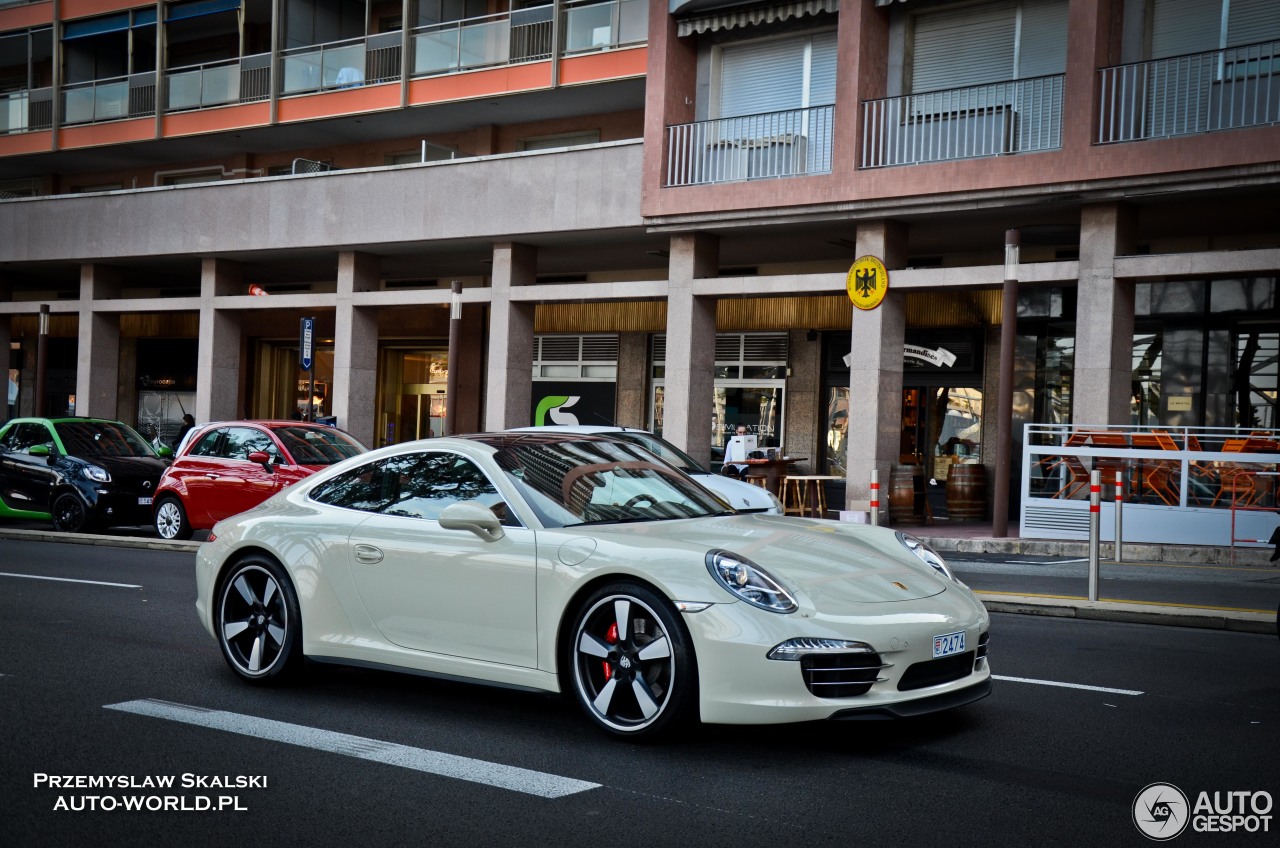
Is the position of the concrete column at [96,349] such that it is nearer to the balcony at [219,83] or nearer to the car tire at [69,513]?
the balcony at [219,83]

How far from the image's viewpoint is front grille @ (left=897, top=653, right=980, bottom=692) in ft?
17.3

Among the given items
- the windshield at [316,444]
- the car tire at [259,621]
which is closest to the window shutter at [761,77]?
the windshield at [316,444]

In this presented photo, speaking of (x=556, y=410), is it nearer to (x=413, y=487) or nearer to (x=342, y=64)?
(x=342, y=64)

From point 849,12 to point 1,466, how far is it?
14.4 m

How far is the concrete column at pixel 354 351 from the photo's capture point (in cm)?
2681

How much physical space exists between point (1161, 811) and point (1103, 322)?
48.5 ft

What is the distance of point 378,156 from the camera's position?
30531mm

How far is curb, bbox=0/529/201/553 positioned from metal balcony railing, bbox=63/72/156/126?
18.0 m

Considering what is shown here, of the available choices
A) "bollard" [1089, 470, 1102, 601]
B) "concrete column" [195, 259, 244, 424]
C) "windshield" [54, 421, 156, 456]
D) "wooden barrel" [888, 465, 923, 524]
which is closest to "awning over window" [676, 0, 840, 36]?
"wooden barrel" [888, 465, 923, 524]

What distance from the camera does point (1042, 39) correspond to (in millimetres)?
19828

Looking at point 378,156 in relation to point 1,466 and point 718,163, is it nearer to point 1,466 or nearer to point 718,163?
point 718,163

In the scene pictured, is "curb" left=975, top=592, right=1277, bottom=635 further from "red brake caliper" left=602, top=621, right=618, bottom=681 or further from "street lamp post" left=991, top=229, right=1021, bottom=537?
"street lamp post" left=991, top=229, right=1021, bottom=537

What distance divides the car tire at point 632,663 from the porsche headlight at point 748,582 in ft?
0.83

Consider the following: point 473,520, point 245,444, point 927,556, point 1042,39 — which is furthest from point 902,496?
point 473,520
